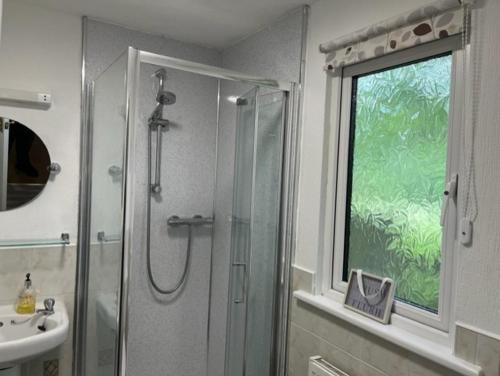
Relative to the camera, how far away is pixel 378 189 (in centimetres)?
176

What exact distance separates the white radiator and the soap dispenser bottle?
145cm

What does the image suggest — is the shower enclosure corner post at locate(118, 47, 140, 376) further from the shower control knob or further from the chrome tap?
the shower control knob

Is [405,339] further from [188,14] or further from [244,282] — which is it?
[188,14]

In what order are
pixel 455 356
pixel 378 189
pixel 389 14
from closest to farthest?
pixel 455 356 → pixel 389 14 → pixel 378 189

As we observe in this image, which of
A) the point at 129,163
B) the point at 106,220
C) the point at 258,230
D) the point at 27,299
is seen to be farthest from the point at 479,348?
the point at 27,299

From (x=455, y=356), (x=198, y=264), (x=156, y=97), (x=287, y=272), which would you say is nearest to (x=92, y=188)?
(x=156, y=97)

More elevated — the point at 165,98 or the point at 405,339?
the point at 165,98

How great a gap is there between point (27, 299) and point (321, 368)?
152cm

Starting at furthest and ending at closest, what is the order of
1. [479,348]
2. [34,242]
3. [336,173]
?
[34,242]
[336,173]
[479,348]

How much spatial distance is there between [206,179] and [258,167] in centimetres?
69

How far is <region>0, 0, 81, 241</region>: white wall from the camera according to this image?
212cm

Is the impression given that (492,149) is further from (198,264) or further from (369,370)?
(198,264)

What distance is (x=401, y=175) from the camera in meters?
1.65

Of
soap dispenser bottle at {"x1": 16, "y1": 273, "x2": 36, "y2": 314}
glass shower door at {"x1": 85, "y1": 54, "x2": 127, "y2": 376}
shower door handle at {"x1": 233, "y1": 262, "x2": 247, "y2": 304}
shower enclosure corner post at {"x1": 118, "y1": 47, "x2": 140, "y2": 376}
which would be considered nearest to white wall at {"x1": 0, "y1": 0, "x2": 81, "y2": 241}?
glass shower door at {"x1": 85, "y1": 54, "x2": 127, "y2": 376}
